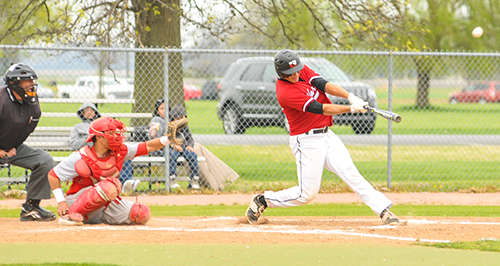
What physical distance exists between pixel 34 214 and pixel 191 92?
6.10m

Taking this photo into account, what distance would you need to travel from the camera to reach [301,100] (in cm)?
548

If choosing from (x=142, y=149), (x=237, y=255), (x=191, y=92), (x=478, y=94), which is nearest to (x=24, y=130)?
(x=142, y=149)

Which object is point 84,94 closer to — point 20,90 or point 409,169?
point 20,90

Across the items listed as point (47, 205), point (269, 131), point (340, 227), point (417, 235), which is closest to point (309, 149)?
point (340, 227)

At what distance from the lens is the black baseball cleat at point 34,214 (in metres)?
6.24

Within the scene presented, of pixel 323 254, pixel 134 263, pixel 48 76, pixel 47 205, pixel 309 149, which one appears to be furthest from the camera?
pixel 48 76

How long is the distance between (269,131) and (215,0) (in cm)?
285

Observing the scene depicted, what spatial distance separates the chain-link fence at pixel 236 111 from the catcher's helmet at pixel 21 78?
2012 millimetres

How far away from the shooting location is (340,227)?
5828mm

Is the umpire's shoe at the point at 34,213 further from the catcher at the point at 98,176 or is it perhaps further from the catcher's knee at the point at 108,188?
the catcher's knee at the point at 108,188

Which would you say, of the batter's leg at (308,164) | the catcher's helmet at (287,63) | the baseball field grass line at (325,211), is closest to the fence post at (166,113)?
the baseball field grass line at (325,211)

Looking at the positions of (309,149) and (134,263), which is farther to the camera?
(309,149)

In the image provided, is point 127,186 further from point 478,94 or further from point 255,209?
point 478,94

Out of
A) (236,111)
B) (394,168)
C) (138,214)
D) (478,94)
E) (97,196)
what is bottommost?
(394,168)
